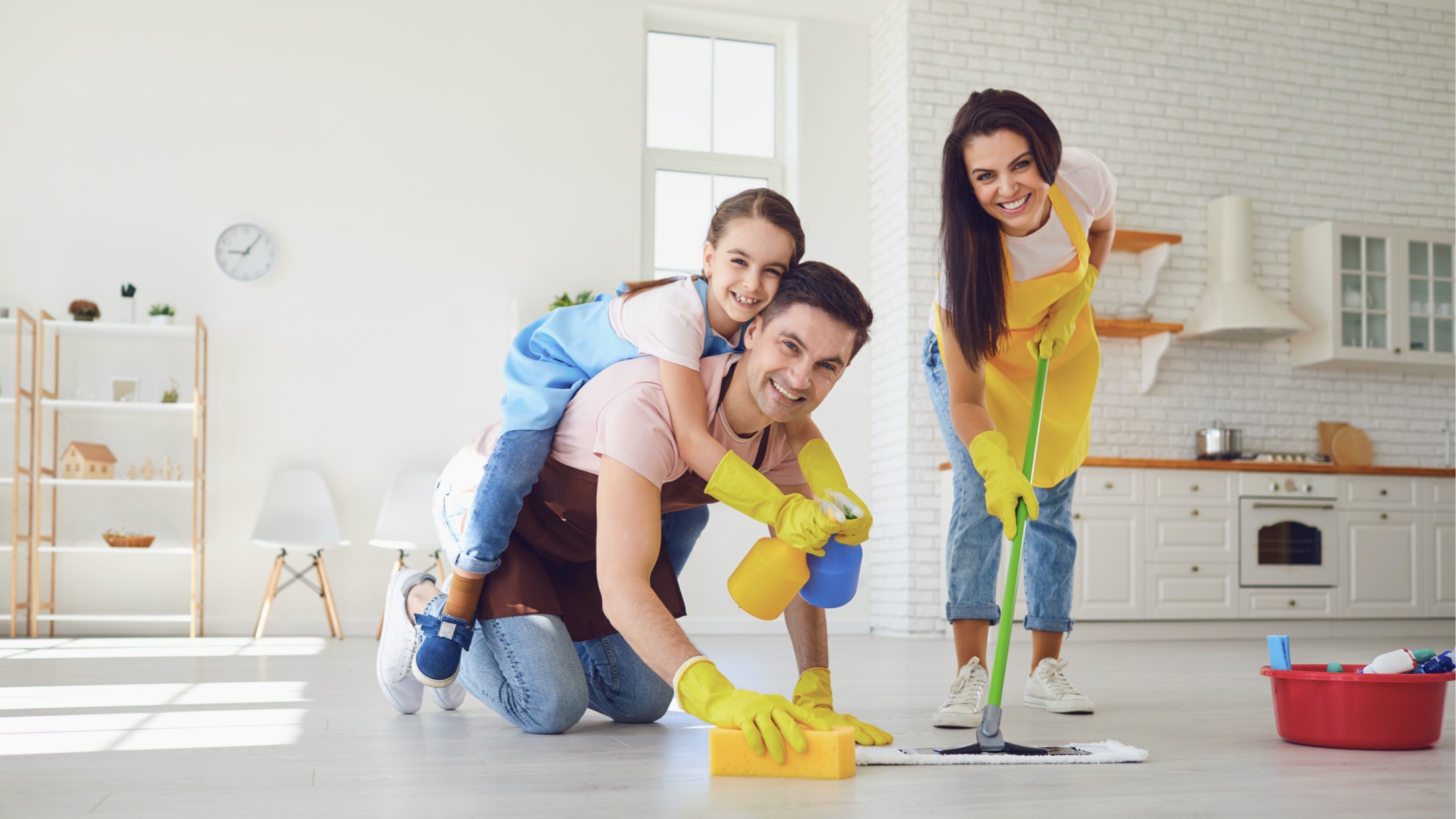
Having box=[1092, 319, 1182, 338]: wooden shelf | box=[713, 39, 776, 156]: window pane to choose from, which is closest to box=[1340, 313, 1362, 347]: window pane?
box=[1092, 319, 1182, 338]: wooden shelf

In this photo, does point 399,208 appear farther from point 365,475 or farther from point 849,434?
point 849,434

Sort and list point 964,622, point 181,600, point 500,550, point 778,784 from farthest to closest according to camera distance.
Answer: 1. point 181,600
2. point 964,622
3. point 500,550
4. point 778,784

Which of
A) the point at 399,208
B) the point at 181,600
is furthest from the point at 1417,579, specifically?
the point at 181,600

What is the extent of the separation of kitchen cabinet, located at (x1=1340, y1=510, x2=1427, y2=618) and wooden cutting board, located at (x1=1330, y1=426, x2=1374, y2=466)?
458 millimetres

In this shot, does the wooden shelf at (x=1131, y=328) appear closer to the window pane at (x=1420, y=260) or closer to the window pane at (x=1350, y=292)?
the window pane at (x=1350, y=292)

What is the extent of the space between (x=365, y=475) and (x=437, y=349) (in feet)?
2.23

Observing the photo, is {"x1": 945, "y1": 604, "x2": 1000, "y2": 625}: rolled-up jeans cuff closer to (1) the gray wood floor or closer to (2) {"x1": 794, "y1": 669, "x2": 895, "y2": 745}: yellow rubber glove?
(1) the gray wood floor

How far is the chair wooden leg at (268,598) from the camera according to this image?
188 inches

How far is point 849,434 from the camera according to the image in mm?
5734

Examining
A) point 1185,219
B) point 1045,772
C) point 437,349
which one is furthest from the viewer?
point 1185,219

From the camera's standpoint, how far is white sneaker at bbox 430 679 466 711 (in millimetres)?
2277

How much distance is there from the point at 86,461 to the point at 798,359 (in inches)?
162

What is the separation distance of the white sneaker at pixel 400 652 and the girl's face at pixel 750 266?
2.83ft

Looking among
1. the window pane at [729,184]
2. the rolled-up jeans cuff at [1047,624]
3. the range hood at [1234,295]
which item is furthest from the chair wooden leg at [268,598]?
the range hood at [1234,295]
